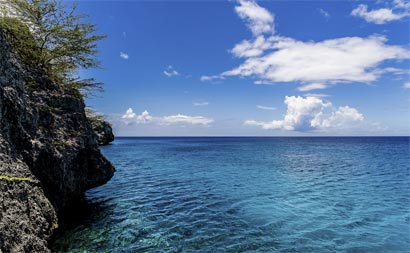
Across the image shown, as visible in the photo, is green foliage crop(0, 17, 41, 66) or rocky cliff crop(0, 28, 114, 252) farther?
green foliage crop(0, 17, 41, 66)

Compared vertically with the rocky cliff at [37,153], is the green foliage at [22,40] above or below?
above

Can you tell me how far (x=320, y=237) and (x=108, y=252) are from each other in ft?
30.9

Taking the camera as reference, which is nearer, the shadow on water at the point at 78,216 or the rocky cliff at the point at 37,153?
the rocky cliff at the point at 37,153

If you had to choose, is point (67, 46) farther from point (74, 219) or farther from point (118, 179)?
point (118, 179)

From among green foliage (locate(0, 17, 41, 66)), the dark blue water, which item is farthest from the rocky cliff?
the dark blue water

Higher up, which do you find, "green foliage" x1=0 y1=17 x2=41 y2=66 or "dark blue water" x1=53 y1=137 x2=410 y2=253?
"green foliage" x1=0 y1=17 x2=41 y2=66

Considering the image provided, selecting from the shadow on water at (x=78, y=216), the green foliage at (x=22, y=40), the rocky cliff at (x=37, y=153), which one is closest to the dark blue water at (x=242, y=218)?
the shadow on water at (x=78, y=216)

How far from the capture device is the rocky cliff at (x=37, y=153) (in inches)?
287

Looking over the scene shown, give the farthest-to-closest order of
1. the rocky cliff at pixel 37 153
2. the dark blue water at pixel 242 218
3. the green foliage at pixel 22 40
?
the green foliage at pixel 22 40 < the dark blue water at pixel 242 218 < the rocky cliff at pixel 37 153

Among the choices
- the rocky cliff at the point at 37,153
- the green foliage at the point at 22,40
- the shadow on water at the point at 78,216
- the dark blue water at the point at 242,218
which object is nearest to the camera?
the rocky cliff at the point at 37,153

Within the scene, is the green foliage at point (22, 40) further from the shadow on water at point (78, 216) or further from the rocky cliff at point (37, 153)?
the shadow on water at point (78, 216)

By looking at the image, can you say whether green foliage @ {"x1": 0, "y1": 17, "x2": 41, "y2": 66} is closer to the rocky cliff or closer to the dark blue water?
the rocky cliff

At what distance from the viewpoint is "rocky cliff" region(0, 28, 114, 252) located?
729 cm

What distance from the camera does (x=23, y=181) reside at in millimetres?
8078
